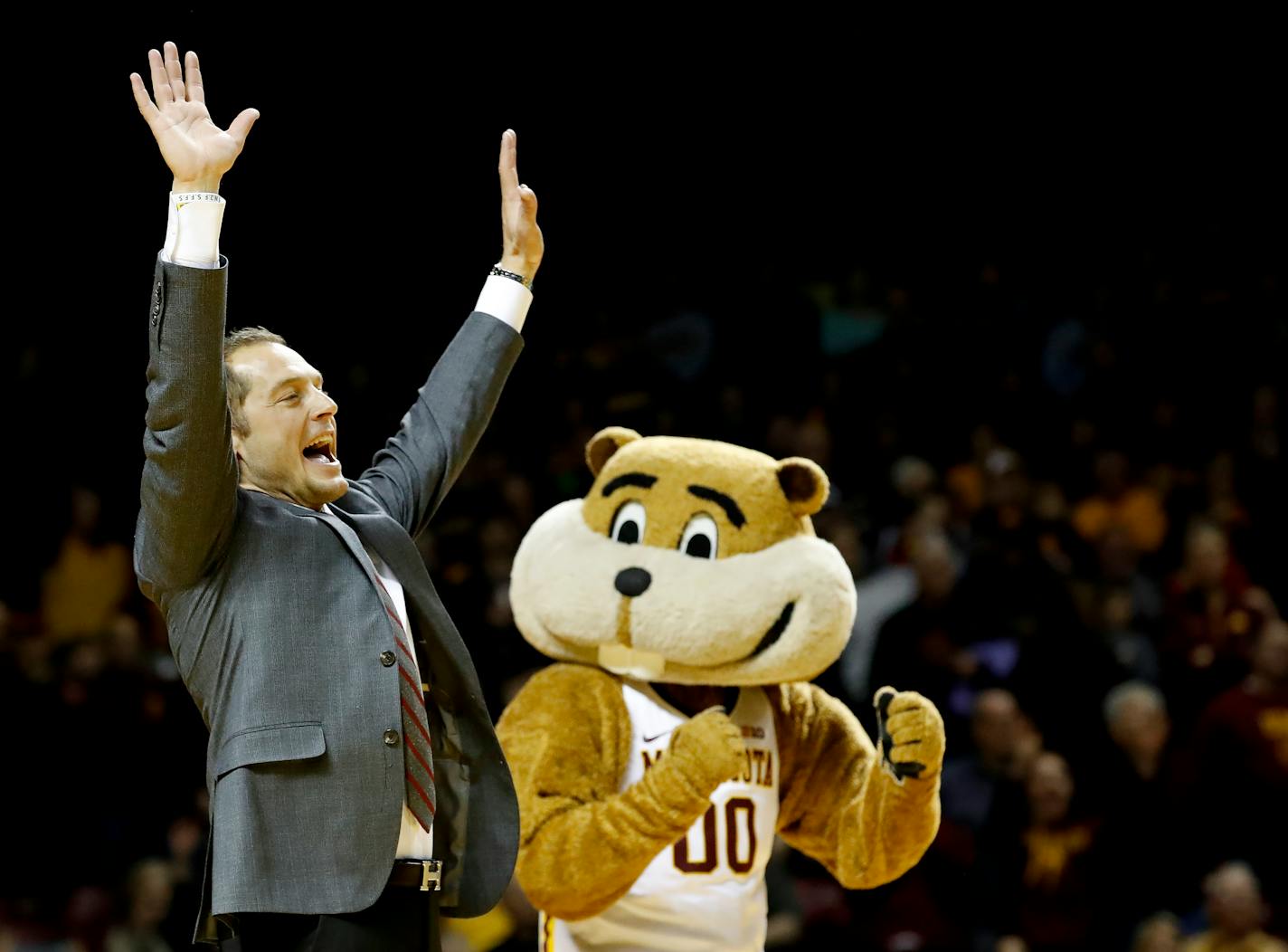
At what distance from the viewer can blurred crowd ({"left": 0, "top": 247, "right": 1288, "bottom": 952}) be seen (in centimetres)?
487

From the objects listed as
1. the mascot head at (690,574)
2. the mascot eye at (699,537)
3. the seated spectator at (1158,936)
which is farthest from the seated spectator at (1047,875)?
the mascot eye at (699,537)

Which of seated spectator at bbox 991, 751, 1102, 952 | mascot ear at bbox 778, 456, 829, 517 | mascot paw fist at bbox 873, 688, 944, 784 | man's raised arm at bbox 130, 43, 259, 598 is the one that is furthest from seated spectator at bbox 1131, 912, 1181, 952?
man's raised arm at bbox 130, 43, 259, 598

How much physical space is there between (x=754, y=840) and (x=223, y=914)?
126cm

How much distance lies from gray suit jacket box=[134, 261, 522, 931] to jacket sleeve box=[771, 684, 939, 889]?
102cm

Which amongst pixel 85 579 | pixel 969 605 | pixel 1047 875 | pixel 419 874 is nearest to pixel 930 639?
pixel 969 605

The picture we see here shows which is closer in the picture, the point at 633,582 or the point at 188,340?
the point at 188,340

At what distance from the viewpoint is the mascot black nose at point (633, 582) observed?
316cm

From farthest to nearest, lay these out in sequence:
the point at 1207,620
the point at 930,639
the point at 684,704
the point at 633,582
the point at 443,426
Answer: the point at 1207,620
the point at 930,639
the point at 684,704
the point at 633,582
the point at 443,426

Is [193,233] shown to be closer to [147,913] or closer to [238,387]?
[238,387]

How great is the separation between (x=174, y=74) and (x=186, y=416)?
42 cm

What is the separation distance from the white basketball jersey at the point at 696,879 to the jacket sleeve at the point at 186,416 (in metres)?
1.26

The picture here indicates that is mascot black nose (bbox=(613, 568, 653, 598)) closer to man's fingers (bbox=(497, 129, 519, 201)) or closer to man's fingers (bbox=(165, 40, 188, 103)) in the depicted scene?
man's fingers (bbox=(497, 129, 519, 201))

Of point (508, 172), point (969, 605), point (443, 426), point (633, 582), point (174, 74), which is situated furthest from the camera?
point (969, 605)

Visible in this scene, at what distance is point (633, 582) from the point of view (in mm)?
3166
